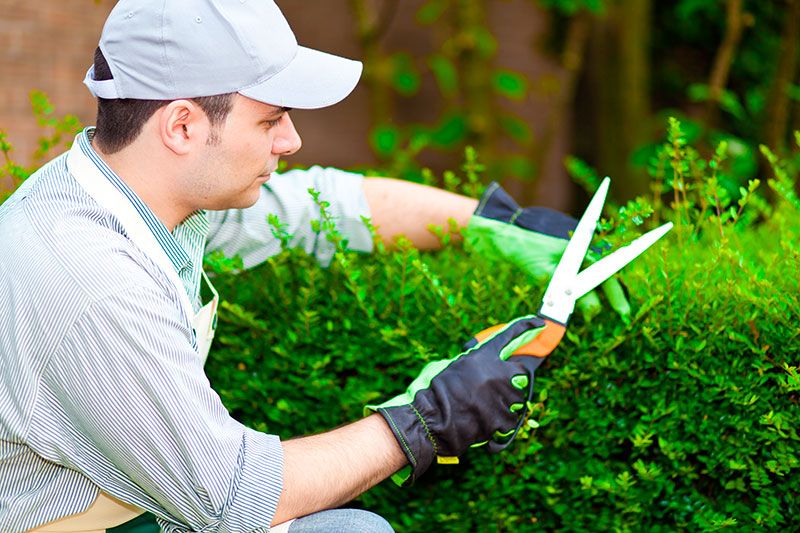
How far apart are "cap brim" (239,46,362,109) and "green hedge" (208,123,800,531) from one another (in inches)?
15.9

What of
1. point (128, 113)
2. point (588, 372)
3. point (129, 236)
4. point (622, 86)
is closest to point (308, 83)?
point (128, 113)

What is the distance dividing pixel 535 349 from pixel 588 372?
21 centimetres

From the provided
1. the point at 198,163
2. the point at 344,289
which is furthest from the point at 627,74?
the point at 198,163

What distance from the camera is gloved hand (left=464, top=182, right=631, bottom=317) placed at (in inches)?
90.8

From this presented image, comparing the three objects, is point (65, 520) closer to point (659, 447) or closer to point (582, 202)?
point (659, 447)

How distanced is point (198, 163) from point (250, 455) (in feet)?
1.97

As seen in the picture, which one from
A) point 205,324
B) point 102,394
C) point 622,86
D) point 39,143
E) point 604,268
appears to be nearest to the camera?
point 102,394

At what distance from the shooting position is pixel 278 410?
7.88 feet

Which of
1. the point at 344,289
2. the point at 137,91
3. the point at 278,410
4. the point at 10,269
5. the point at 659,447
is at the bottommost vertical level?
the point at 278,410

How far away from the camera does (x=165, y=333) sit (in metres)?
1.70

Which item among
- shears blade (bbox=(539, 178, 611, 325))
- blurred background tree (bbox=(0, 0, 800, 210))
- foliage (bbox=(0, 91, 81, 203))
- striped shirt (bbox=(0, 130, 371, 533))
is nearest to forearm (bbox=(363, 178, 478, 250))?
shears blade (bbox=(539, 178, 611, 325))

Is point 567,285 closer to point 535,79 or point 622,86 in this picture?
point 622,86

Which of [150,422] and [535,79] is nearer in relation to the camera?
[150,422]

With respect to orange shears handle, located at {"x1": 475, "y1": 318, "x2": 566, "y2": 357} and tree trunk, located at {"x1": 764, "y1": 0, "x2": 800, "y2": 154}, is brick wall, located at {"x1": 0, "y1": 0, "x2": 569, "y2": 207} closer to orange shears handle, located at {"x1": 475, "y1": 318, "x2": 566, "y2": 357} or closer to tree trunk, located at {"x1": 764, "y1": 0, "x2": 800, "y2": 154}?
tree trunk, located at {"x1": 764, "y1": 0, "x2": 800, "y2": 154}
